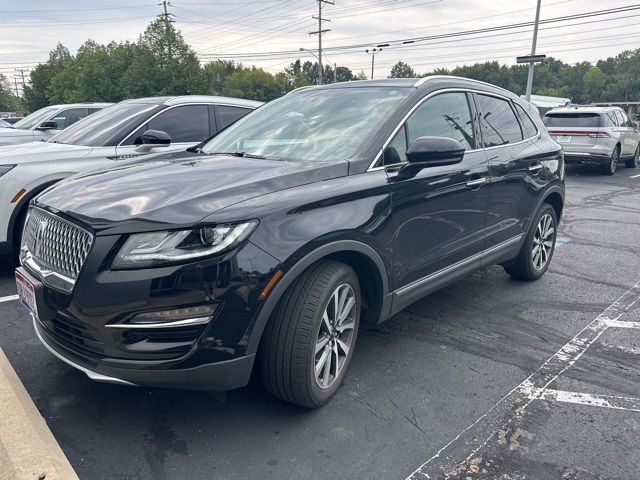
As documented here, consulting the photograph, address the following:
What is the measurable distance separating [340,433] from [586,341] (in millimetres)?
2242

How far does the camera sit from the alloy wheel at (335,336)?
2824 millimetres

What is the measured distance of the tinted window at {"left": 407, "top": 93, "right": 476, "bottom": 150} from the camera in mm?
3488

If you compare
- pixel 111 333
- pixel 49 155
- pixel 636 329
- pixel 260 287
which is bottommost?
pixel 636 329

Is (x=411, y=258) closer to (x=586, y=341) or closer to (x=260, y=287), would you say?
(x=260, y=287)

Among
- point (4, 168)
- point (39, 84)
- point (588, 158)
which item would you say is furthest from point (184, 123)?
point (39, 84)

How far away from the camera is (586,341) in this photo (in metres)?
3.90

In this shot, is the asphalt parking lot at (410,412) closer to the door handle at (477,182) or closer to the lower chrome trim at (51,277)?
the lower chrome trim at (51,277)

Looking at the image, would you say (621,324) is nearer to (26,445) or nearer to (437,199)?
(437,199)

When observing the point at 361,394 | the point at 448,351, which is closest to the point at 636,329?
the point at 448,351

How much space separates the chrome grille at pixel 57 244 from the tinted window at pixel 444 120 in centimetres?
206

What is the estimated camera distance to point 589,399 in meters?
3.09

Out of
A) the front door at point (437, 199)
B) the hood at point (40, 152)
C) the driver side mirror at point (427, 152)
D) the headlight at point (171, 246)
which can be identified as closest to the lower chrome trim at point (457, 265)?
the front door at point (437, 199)

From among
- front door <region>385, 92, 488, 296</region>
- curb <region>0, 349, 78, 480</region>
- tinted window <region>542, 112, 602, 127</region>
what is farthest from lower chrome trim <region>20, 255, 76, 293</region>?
tinted window <region>542, 112, 602, 127</region>

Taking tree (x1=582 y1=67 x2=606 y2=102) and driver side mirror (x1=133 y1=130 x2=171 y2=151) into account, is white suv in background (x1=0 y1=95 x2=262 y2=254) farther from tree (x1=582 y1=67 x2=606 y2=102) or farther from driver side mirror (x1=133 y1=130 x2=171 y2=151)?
tree (x1=582 y1=67 x2=606 y2=102)
